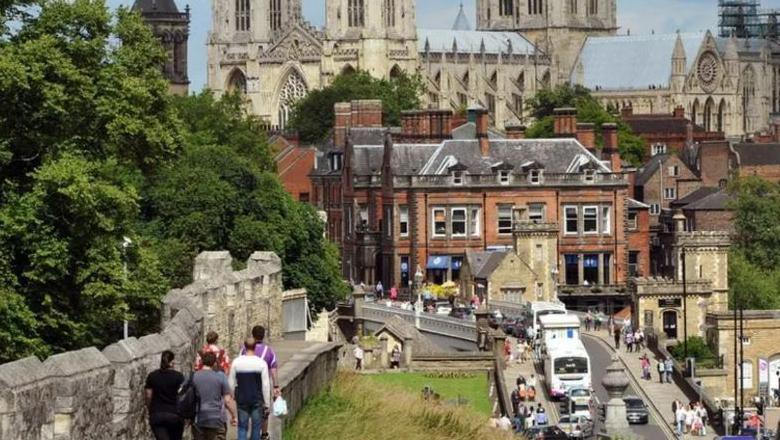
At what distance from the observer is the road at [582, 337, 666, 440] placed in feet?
182

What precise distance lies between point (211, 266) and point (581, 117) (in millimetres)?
124642

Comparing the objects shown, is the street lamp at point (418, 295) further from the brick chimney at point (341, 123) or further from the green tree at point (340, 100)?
the green tree at point (340, 100)

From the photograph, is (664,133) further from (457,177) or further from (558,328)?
(558,328)

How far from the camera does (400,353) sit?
203ft

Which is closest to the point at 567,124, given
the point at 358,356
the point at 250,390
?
the point at 358,356

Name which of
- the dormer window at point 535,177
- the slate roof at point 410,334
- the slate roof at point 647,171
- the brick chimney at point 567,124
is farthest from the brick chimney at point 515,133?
the slate roof at point 410,334

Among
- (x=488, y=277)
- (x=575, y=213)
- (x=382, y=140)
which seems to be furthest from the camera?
(x=382, y=140)

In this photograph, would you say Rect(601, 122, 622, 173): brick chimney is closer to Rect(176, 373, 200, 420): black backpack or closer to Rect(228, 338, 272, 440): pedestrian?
Rect(228, 338, 272, 440): pedestrian

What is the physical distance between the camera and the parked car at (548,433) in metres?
49.7

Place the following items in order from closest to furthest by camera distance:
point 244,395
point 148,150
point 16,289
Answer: point 244,395, point 16,289, point 148,150

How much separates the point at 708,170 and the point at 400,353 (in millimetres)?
82615

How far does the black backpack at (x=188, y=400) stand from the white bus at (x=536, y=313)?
4840cm

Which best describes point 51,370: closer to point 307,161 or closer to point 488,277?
point 488,277

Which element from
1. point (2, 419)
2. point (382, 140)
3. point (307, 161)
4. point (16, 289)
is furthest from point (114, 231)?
point (307, 161)
